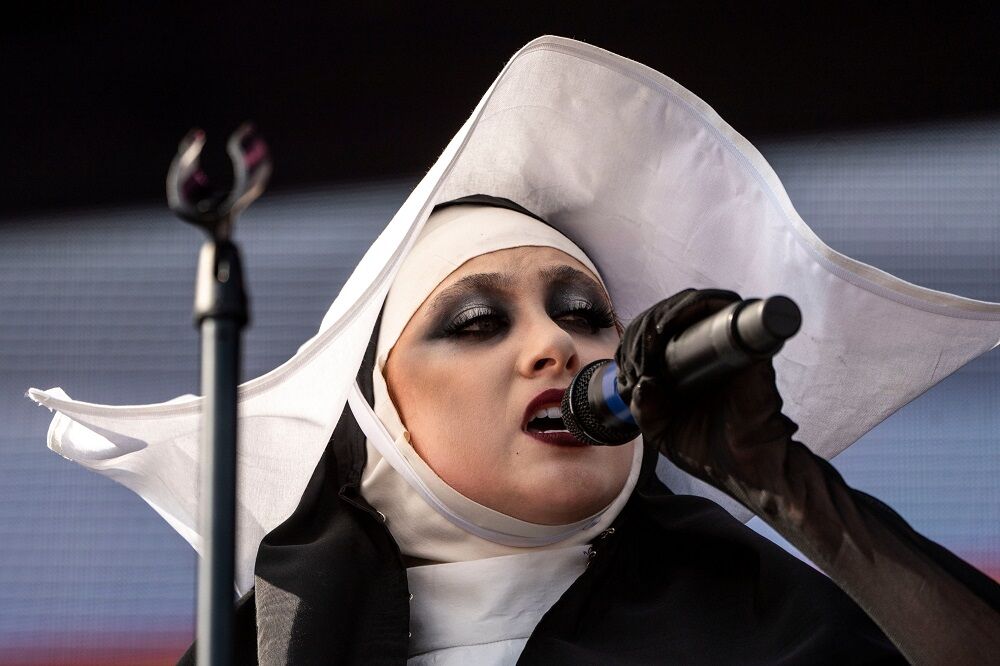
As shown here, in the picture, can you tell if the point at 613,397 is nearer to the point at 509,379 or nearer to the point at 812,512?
the point at 812,512

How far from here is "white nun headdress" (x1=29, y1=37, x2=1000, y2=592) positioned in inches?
69.1

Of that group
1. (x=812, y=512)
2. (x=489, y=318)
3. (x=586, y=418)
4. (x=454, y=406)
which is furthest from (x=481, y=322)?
(x=812, y=512)

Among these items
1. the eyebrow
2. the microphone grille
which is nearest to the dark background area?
the eyebrow

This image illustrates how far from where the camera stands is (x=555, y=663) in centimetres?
164

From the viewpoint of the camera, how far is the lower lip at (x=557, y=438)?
1.73 m

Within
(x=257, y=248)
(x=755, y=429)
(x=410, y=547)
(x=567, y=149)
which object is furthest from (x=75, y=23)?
(x=755, y=429)

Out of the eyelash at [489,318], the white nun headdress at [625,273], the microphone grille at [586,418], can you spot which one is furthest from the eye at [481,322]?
the microphone grille at [586,418]

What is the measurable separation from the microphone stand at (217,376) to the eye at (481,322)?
2.96ft

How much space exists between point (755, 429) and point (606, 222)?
0.75 meters

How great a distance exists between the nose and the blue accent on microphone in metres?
0.42

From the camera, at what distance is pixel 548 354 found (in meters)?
1.74

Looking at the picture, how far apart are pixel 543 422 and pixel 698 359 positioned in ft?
2.11

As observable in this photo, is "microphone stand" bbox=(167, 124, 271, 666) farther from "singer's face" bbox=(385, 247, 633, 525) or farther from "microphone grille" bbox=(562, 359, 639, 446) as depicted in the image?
"singer's face" bbox=(385, 247, 633, 525)

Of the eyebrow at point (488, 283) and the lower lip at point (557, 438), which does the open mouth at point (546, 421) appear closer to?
the lower lip at point (557, 438)
